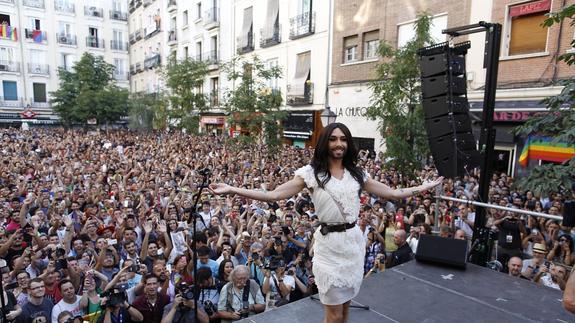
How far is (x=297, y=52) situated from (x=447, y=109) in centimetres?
1450

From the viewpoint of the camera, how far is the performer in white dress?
243cm

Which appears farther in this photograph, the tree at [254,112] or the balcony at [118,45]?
the balcony at [118,45]

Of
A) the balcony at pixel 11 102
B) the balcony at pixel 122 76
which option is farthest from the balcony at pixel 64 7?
the balcony at pixel 11 102

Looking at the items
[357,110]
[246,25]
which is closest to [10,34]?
[246,25]

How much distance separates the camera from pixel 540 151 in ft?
34.7

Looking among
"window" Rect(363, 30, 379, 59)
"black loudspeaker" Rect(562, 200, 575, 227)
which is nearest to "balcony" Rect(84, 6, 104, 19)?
"window" Rect(363, 30, 379, 59)

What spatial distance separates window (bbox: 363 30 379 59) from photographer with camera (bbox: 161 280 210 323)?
1267 cm

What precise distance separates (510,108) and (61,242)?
11.0m

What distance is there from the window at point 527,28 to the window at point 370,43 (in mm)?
4810

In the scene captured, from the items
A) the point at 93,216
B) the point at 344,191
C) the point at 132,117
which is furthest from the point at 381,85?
the point at 132,117

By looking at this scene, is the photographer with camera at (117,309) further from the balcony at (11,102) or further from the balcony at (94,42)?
the balcony at (94,42)

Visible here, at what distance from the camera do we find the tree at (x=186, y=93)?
19797mm

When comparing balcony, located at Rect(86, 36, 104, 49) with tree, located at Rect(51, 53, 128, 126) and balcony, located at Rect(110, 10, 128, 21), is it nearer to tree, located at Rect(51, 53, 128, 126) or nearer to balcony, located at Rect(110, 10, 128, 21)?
balcony, located at Rect(110, 10, 128, 21)

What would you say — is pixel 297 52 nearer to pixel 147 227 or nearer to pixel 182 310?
pixel 147 227
